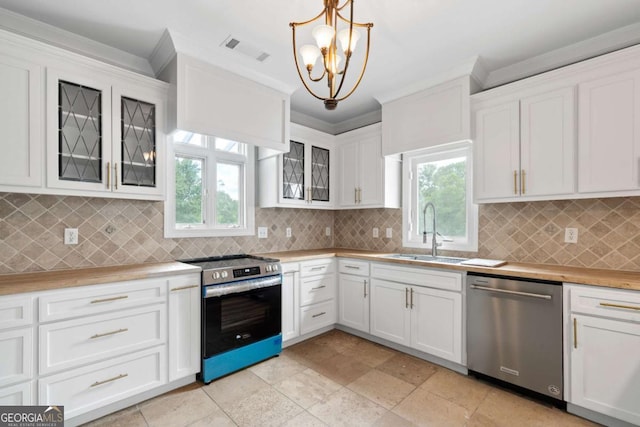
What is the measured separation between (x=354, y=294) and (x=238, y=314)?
4.27 feet

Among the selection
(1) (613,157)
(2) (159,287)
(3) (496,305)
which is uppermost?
(1) (613,157)

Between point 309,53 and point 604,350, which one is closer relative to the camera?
point 309,53

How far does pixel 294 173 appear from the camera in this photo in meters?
3.44

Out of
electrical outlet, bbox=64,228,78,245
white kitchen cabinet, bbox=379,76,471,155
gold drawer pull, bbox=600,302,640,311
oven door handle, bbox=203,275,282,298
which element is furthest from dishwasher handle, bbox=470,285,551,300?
electrical outlet, bbox=64,228,78,245

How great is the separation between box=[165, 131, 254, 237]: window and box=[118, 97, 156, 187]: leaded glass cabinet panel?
28 cm

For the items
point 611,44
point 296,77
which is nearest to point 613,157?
point 611,44

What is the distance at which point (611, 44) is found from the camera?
7.36 ft

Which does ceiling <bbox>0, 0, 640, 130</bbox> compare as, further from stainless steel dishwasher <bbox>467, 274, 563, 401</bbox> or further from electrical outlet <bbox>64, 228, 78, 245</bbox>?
stainless steel dishwasher <bbox>467, 274, 563, 401</bbox>

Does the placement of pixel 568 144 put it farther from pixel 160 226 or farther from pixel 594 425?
pixel 160 226

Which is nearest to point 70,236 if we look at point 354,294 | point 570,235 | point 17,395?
point 17,395

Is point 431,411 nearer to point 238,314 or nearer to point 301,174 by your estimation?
point 238,314

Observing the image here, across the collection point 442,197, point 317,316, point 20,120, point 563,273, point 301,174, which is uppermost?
point 20,120

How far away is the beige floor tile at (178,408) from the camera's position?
6.33ft

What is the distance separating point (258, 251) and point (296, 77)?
1.85 meters
